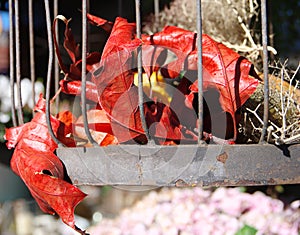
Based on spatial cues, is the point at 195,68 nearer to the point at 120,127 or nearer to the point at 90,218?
the point at 120,127

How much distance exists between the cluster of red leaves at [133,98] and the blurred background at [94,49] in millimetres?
301

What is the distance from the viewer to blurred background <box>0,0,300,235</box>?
0.91m

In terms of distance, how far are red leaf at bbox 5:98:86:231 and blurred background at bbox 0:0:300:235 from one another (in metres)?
0.36

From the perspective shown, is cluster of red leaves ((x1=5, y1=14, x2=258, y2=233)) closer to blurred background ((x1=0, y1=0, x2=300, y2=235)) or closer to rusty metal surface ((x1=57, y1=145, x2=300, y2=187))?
rusty metal surface ((x1=57, y1=145, x2=300, y2=187))

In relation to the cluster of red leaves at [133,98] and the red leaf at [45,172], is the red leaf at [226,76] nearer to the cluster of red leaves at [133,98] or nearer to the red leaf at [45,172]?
the cluster of red leaves at [133,98]

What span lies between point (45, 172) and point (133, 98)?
0.11 metres

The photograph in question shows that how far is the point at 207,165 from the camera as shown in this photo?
0.46 m

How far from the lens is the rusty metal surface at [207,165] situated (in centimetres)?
46

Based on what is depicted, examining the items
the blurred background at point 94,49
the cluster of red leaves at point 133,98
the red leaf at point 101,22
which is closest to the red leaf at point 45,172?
the cluster of red leaves at point 133,98

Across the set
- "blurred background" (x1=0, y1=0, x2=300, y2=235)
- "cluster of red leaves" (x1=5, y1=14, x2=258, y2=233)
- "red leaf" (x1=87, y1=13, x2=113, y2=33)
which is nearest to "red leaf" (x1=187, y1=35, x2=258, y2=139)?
"cluster of red leaves" (x1=5, y1=14, x2=258, y2=233)

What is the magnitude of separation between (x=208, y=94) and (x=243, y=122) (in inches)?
2.5

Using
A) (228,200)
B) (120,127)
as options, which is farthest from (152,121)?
(228,200)

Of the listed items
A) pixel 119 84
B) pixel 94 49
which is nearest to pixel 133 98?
pixel 119 84

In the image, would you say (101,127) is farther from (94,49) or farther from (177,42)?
(94,49)
